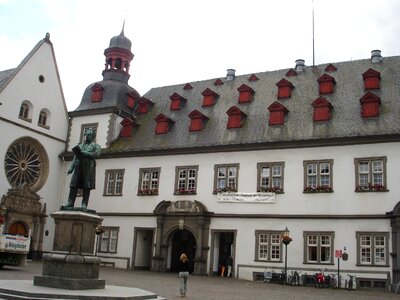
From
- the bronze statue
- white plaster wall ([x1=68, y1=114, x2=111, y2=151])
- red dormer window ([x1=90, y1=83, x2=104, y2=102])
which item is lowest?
the bronze statue

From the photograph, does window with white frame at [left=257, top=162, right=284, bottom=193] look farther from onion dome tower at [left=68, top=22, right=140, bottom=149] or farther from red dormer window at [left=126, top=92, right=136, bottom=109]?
red dormer window at [left=126, top=92, right=136, bottom=109]

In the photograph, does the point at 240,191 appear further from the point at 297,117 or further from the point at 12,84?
the point at 12,84

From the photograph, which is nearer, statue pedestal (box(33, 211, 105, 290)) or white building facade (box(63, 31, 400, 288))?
statue pedestal (box(33, 211, 105, 290))

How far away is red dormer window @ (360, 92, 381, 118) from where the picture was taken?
100ft

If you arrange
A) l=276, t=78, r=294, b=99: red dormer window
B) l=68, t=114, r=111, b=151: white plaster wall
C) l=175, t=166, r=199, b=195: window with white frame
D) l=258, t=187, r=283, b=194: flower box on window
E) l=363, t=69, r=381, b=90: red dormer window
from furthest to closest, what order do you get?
l=68, t=114, r=111, b=151: white plaster wall < l=276, t=78, r=294, b=99: red dormer window < l=175, t=166, r=199, b=195: window with white frame < l=363, t=69, r=381, b=90: red dormer window < l=258, t=187, r=283, b=194: flower box on window

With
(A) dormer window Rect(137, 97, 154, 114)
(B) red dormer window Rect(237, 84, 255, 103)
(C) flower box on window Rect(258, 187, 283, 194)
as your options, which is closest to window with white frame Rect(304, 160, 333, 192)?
(C) flower box on window Rect(258, 187, 283, 194)

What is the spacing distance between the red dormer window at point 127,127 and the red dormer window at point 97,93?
3.29 metres

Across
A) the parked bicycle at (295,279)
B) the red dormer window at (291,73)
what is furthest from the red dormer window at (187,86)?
the parked bicycle at (295,279)

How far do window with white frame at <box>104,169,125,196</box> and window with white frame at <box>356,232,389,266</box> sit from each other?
1700 centimetres

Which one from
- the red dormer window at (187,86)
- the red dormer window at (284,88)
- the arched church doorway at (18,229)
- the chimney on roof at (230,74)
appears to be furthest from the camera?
the red dormer window at (187,86)

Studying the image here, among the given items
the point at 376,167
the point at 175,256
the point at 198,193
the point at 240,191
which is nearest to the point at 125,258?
the point at 175,256

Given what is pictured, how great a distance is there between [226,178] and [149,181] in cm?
597

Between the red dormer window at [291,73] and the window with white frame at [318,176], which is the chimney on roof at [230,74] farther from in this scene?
the window with white frame at [318,176]

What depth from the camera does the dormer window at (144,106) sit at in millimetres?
41263
